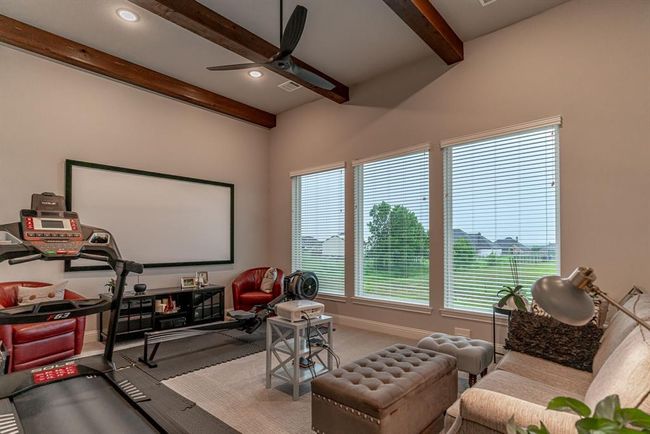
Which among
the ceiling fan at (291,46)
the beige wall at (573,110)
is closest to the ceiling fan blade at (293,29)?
the ceiling fan at (291,46)

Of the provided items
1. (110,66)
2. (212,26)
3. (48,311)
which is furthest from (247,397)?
(110,66)

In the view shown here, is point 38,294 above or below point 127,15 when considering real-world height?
below

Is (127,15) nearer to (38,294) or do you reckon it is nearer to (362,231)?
(38,294)

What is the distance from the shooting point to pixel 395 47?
4098 mm

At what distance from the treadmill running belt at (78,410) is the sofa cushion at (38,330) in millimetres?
1124

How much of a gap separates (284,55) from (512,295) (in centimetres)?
296

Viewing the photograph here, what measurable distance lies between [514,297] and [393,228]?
1906 mm

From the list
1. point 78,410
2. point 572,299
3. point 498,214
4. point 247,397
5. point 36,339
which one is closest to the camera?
point 572,299

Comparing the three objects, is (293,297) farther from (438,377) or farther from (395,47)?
(395,47)

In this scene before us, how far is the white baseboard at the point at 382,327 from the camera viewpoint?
4.21m

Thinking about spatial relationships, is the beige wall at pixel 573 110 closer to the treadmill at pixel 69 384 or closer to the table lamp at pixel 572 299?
the table lamp at pixel 572 299

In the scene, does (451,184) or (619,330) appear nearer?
(619,330)

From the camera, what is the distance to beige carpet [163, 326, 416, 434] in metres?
2.36

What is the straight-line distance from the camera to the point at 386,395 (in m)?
1.82
